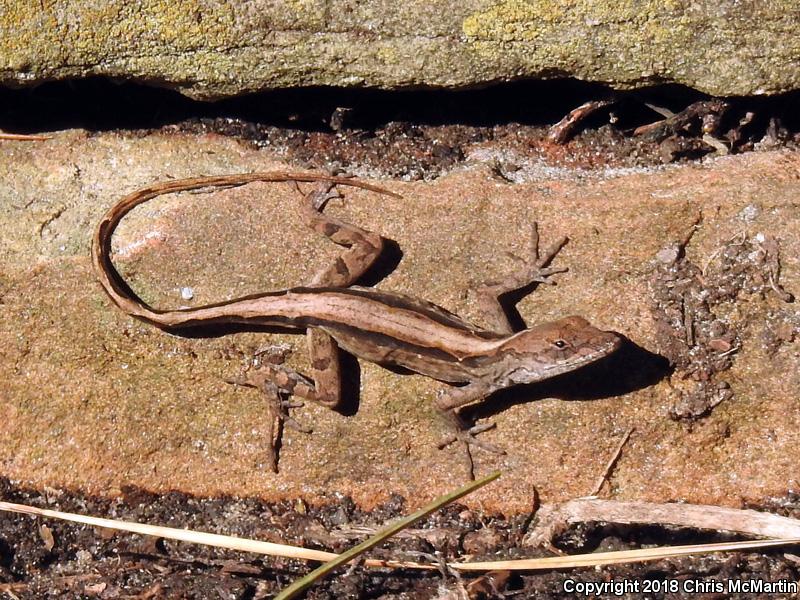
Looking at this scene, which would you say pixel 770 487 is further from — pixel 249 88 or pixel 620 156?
pixel 249 88

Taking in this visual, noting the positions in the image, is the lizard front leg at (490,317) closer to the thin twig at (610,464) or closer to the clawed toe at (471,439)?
the clawed toe at (471,439)

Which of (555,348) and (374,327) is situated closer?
(555,348)

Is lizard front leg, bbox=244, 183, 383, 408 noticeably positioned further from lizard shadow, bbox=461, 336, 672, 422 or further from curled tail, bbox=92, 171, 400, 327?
lizard shadow, bbox=461, 336, 672, 422

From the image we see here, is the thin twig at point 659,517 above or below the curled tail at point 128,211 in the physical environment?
below

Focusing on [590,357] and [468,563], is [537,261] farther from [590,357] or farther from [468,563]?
[468,563]

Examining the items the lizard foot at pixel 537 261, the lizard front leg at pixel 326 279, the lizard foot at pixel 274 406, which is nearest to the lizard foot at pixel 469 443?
the lizard front leg at pixel 326 279

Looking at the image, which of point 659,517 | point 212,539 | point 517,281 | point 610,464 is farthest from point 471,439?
point 212,539

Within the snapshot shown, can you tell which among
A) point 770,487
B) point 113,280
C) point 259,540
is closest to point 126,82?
point 113,280
